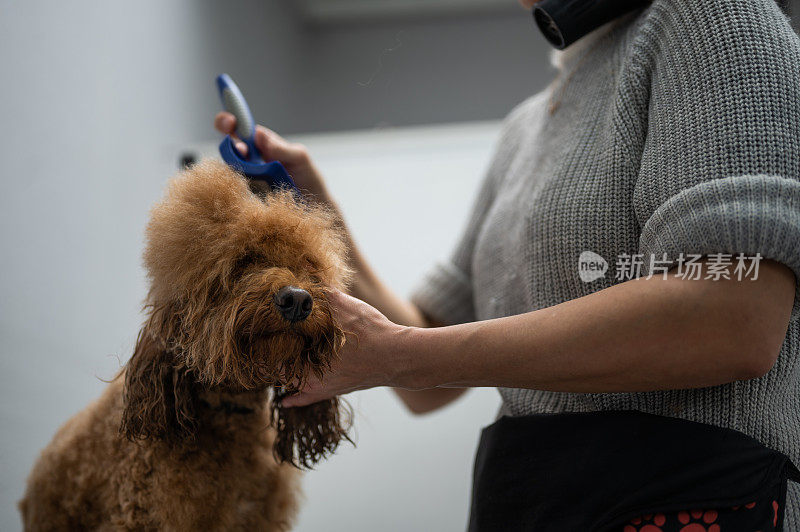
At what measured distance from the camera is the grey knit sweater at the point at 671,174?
2.06 ft

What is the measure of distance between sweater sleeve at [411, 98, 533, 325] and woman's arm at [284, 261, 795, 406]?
0.45 meters

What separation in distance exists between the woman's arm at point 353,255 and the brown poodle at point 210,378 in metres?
0.10

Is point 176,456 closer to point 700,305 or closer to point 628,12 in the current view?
point 700,305

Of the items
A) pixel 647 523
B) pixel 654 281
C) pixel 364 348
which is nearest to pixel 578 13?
pixel 654 281

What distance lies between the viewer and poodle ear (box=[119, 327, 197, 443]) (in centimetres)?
72

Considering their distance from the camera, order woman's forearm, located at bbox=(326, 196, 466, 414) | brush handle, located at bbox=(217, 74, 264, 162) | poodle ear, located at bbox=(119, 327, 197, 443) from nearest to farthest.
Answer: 1. poodle ear, located at bbox=(119, 327, 197, 443)
2. brush handle, located at bbox=(217, 74, 264, 162)
3. woman's forearm, located at bbox=(326, 196, 466, 414)

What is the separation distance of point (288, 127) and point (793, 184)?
2.44 ft

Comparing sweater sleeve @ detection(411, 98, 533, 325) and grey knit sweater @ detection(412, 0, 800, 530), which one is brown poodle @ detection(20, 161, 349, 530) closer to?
grey knit sweater @ detection(412, 0, 800, 530)

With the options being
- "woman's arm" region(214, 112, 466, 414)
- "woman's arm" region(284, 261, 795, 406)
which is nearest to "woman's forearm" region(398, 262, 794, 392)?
"woman's arm" region(284, 261, 795, 406)

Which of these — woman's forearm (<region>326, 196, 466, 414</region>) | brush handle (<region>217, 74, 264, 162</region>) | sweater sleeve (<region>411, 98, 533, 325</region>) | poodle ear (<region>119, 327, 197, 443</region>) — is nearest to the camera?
poodle ear (<region>119, 327, 197, 443</region>)

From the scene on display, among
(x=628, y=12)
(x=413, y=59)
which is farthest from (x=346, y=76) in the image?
(x=628, y=12)

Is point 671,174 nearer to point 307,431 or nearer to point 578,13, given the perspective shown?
point 578,13

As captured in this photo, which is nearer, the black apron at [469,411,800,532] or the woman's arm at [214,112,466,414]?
the black apron at [469,411,800,532]

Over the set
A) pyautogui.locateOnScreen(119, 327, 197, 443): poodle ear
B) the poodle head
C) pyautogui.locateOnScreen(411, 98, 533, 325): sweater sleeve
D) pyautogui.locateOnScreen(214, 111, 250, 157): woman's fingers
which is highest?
pyautogui.locateOnScreen(214, 111, 250, 157): woman's fingers
